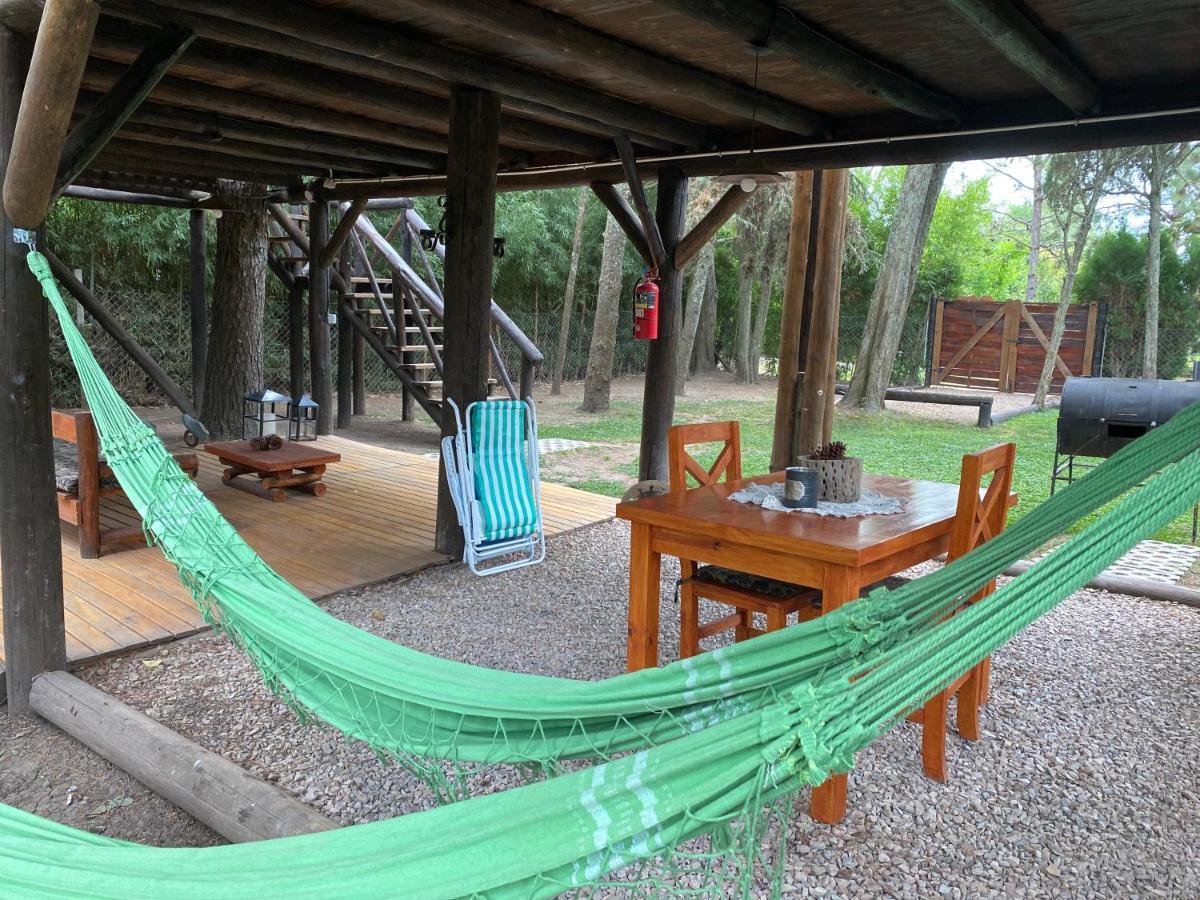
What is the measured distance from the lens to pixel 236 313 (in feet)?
22.5

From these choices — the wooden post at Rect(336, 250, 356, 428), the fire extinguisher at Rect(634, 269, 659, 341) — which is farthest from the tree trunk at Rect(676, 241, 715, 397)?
the fire extinguisher at Rect(634, 269, 659, 341)

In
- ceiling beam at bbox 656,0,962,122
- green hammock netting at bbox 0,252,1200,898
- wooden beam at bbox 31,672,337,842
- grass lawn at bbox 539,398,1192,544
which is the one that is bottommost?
wooden beam at bbox 31,672,337,842

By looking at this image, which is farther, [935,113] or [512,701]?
[935,113]

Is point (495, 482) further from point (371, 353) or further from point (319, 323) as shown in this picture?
point (371, 353)

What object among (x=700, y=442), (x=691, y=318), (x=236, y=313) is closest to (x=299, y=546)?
(x=700, y=442)

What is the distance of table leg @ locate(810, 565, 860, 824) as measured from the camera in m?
2.05

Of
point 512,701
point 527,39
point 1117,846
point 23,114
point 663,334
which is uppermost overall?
point 527,39

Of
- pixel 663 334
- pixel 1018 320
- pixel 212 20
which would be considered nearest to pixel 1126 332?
pixel 1018 320

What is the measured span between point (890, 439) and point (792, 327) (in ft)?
13.5

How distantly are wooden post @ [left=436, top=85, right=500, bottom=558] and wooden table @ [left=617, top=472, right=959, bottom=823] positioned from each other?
59.8 inches

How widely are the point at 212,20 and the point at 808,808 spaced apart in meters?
2.97

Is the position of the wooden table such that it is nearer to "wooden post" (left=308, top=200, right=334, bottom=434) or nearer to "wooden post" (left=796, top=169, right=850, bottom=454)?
"wooden post" (left=796, top=169, right=850, bottom=454)

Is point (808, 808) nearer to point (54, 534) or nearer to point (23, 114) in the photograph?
point (54, 534)

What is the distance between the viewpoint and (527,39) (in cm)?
289
